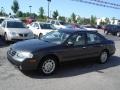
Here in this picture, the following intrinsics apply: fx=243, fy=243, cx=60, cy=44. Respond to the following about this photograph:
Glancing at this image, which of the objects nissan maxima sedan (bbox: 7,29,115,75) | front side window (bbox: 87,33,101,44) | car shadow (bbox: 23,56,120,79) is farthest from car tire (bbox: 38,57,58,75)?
front side window (bbox: 87,33,101,44)

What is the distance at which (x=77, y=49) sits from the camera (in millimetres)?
8672

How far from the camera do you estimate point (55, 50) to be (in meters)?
7.91

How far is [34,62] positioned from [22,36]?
7953mm

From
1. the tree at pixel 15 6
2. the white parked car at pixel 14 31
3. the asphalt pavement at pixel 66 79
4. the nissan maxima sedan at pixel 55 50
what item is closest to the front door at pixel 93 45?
the nissan maxima sedan at pixel 55 50

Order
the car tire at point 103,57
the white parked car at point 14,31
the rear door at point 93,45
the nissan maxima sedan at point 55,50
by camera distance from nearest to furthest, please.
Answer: the nissan maxima sedan at point 55,50, the rear door at point 93,45, the car tire at point 103,57, the white parked car at point 14,31

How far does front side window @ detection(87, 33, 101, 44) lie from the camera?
9328 mm

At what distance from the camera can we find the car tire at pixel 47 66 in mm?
7668

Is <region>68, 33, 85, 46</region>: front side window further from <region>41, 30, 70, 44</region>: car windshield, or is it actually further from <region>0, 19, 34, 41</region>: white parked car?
<region>0, 19, 34, 41</region>: white parked car

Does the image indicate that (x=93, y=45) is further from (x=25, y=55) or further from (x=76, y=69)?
(x=25, y=55)

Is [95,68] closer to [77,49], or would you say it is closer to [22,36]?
[77,49]

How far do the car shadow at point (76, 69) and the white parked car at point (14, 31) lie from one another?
6.26m

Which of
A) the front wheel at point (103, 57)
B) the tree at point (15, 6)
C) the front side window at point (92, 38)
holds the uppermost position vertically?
the tree at point (15, 6)

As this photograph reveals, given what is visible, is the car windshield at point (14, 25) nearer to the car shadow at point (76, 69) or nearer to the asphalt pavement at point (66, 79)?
the asphalt pavement at point (66, 79)

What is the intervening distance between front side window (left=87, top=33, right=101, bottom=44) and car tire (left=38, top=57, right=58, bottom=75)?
195 cm
